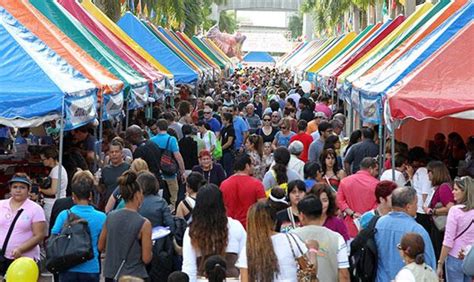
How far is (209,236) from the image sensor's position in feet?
23.2

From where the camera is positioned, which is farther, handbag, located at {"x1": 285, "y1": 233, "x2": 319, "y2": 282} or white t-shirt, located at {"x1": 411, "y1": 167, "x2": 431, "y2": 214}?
white t-shirt, located at {"x1": 411, "y1": 167, "x2": 431, "y2": 214}

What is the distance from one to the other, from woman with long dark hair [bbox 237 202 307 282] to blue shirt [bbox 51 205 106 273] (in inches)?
63.1

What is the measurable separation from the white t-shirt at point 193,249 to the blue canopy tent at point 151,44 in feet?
64.5

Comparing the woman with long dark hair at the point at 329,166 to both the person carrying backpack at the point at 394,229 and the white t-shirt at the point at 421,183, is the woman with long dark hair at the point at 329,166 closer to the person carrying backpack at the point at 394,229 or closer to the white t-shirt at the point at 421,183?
the white t-shirt at the point at 421,183

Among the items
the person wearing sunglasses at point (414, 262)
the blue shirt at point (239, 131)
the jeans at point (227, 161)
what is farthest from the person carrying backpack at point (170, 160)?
the person wearing sunglasses at point (414, 262)

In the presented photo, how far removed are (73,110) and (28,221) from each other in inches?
96.0

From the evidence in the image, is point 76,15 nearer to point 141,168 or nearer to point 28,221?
point 141,168

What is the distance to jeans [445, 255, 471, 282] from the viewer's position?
8445mm

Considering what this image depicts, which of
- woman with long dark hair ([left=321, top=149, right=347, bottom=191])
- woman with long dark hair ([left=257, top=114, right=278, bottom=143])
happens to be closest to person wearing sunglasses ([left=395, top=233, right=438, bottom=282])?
→ woman with long dark hair ([left=321, top=149, right=347, bottom=191])

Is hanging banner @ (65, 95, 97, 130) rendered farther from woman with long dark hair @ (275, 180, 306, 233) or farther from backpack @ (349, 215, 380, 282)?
backpack @ (349, 215, 380, 282)

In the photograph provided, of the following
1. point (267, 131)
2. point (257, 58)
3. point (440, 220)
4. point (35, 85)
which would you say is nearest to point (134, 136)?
point (35, 85)

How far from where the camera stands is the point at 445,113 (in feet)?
33.2

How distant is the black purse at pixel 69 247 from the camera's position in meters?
7.45

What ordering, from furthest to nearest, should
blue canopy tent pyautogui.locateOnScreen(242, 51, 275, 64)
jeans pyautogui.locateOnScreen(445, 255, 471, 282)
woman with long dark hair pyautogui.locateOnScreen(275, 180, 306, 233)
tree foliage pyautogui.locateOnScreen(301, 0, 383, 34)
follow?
blue canopy tent pyautogui.locateOnScreen(242, 51, 275, 64)
tree foliage pyautogui.locateOnScreen(301, 0, 383, 34)
jeans pyautogui.locateOnScreen(445, 255, 471, 282)
woman with long dark hair pyautogui.locateOnScreen(275, 180, 306, 233)
